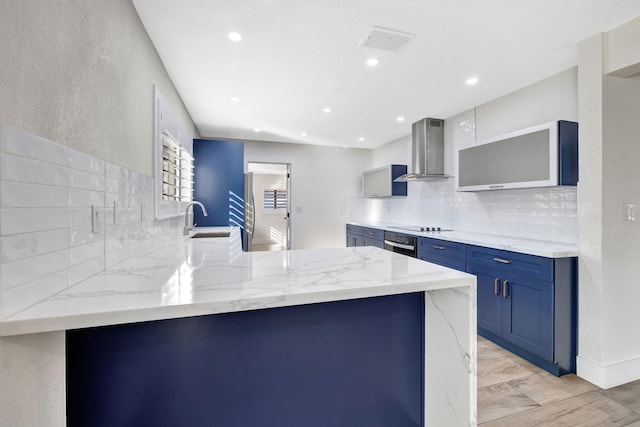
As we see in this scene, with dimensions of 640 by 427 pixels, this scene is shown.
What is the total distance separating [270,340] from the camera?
1.12m

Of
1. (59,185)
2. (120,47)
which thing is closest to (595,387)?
(59,185)

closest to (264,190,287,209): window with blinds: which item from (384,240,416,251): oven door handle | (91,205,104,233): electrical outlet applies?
(384,240,416,251): oven door handle

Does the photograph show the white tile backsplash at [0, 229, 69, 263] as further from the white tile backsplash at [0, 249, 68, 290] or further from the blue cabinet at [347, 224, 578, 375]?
the blue cabinet at [347, 224, 578, 375]

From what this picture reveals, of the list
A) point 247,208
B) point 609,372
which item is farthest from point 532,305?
point 247,208

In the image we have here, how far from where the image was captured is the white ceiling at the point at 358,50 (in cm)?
178

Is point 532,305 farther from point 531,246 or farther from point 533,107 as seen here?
point 533,107

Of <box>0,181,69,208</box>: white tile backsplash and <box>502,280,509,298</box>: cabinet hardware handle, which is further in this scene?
<box>502,280,509,298</box>: cabinet hardware handle

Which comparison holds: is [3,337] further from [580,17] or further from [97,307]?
[580,17]

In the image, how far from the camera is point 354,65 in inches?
97.8

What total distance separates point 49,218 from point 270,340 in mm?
822

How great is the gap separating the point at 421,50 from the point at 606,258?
1.98m

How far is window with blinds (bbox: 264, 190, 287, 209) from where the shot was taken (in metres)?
8.91

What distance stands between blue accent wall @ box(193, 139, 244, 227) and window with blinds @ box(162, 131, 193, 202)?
1.70ft

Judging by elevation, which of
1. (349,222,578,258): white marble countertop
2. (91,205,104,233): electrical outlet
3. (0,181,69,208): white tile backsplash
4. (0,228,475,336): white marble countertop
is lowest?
(349,222,578,258): white marble countertop
